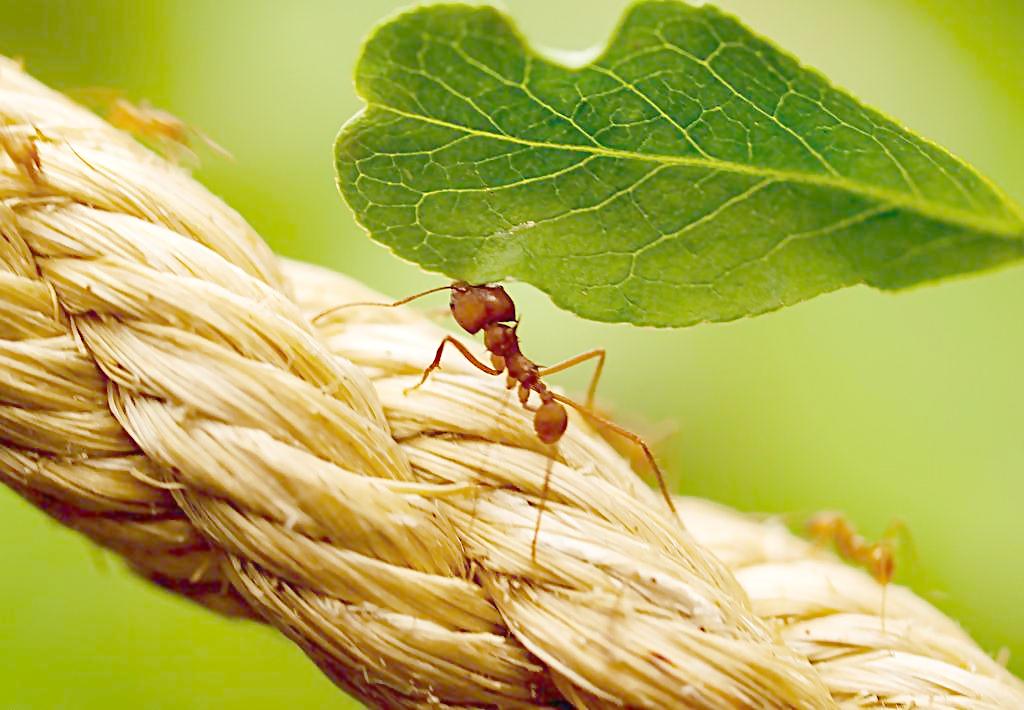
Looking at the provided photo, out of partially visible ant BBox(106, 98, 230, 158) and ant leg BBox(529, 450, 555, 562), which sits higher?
partially visible ant BBox(106, 98, 230, 158)

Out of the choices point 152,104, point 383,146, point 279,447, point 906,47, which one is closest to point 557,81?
point 383,146

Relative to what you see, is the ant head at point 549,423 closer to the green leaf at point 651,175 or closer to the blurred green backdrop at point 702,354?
the green leaf at point 651,175

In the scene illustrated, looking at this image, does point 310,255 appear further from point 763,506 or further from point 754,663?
point 754,663

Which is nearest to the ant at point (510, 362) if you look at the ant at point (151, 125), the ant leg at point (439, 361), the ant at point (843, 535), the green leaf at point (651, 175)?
the ant leg at point (439, 361)

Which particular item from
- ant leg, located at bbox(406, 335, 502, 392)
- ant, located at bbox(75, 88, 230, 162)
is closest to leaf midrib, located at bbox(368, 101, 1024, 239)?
ant leg, located at bbox(406, 335, 502, 392)

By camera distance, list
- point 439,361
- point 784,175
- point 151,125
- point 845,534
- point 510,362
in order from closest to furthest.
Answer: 1. point 784,175
2. point 439,361
3. point 510,362
4. point 151,125
5. point 845,534

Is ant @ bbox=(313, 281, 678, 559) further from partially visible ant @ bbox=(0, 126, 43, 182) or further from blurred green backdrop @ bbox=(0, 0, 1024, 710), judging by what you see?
blurred green backdrop @ bbox=(0, 0, 1024, 710)

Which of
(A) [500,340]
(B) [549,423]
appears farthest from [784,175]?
(A) [500,340]

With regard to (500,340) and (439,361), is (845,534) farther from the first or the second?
(439,361)
